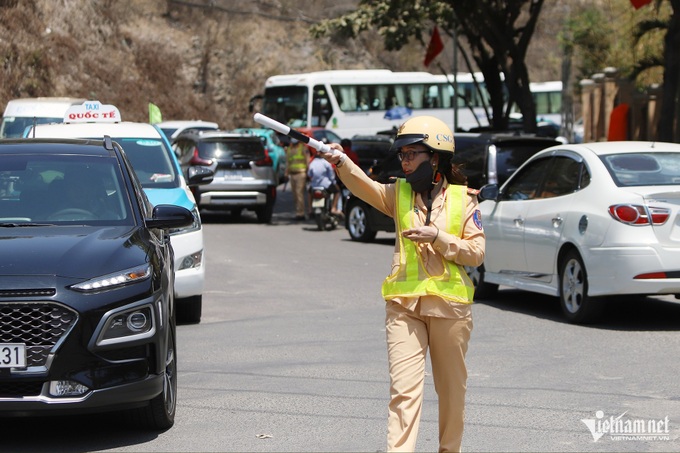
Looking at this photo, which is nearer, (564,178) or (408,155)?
(408,155)

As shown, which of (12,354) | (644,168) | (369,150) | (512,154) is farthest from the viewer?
(369,150)

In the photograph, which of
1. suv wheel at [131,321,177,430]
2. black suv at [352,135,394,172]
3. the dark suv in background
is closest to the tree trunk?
black suv at [352,135,394,172]

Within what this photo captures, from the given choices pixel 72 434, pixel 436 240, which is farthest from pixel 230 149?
pixel 436 240

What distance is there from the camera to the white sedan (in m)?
10.5

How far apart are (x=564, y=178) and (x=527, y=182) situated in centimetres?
77

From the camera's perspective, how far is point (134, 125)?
13.6 meters

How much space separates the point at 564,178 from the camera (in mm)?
11836

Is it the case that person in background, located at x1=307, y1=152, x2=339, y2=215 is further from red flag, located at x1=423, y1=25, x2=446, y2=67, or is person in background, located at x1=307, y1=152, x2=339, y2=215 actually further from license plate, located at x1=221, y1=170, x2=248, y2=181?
red flag, located at x1=423, y1=25, x2=446, y2=67

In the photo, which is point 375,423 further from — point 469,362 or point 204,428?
point 469,362

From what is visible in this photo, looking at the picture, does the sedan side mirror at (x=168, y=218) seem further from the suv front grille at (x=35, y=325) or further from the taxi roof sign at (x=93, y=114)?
the taxi roof sign at (x=93, y=114)

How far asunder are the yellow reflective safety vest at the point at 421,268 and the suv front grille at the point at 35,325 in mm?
1740

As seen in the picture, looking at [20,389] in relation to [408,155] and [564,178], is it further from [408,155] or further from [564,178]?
[564,178]

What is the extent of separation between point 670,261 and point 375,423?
426 cm

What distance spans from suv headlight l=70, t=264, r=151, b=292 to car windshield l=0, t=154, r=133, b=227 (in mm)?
912
